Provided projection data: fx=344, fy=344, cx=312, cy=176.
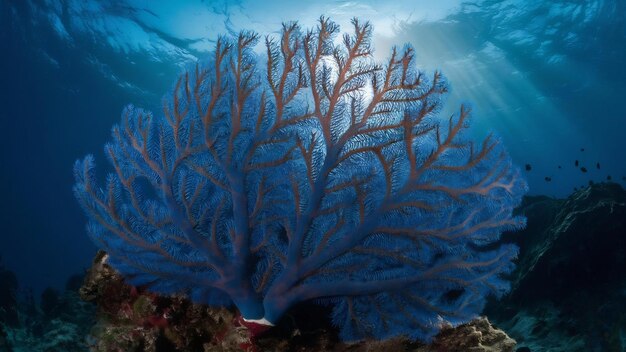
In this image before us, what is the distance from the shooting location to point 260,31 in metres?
20.8

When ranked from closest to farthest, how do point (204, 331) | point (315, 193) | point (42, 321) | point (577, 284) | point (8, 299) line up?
point (315, 193) → point (204, 331) → point (577, 284) → point (42, 321) → point (8, 299)

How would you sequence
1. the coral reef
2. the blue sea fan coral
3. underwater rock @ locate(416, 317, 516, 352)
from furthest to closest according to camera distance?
the coral reef < underwater rock @ locate(416, 317, 516, 352) < the blue sea fan coral

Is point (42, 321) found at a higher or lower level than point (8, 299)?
lower

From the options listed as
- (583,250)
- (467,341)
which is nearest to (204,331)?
(467,341)

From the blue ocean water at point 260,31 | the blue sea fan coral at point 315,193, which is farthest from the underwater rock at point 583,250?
the blue sea fan coral at point 315,193

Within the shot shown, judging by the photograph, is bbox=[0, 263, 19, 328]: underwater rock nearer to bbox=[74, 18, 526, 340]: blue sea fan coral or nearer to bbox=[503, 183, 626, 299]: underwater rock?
bbox=[74, 18, 526, 340]: blue sea fan coral

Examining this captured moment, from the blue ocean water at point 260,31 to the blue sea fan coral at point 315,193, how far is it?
2.53 ft

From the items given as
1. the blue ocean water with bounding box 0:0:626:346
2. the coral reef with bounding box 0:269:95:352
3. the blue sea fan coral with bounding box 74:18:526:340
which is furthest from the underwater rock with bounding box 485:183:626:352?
the coral reef with bounding box 0:269:95:352

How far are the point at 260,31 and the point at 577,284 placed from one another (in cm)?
1954

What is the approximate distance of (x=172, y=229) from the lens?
3.24 meters

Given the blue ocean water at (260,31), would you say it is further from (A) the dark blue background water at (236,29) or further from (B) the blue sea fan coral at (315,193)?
(B) the blue sea fan coral at (315,193)

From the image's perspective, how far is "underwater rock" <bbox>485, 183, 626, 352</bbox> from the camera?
6414 millimetres

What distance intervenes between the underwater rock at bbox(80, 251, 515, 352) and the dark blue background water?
48.4 ft

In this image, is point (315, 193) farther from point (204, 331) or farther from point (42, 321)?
point (42, 321)
